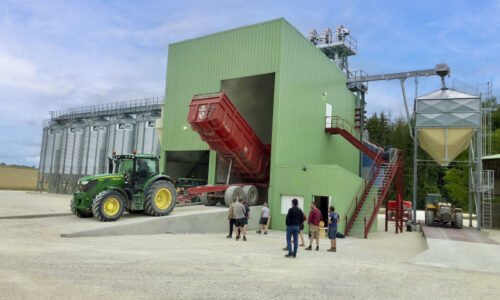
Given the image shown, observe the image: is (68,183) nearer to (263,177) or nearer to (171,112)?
(171,112)

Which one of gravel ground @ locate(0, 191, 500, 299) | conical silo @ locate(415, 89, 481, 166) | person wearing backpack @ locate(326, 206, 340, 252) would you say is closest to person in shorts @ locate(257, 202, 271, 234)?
person wearing backpack @ locate(326, 206, 340, 252)

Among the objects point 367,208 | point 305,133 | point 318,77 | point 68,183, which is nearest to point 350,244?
point 367,208

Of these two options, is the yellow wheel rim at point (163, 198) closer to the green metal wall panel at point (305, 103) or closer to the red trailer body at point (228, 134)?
the red trailer body at point (228, 134)

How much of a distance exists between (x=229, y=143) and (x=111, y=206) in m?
6.44

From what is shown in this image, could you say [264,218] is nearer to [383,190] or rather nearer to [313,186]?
[313,186]

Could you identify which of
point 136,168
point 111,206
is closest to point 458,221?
point 136,168

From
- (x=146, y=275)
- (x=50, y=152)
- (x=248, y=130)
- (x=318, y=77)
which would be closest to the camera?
(x=146, y=275)

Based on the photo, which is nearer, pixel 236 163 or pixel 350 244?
pixel 350 244

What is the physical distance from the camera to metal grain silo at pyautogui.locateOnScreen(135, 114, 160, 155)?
36.5 m

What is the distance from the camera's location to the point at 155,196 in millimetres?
15156

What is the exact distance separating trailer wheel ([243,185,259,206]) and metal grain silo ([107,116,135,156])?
21.5 metres

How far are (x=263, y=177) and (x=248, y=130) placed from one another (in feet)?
10.4

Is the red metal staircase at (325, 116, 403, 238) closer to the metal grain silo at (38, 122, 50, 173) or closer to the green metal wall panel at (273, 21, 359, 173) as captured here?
the green metal wall panel at (273, 21, 359, 173)

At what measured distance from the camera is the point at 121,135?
4006cm
